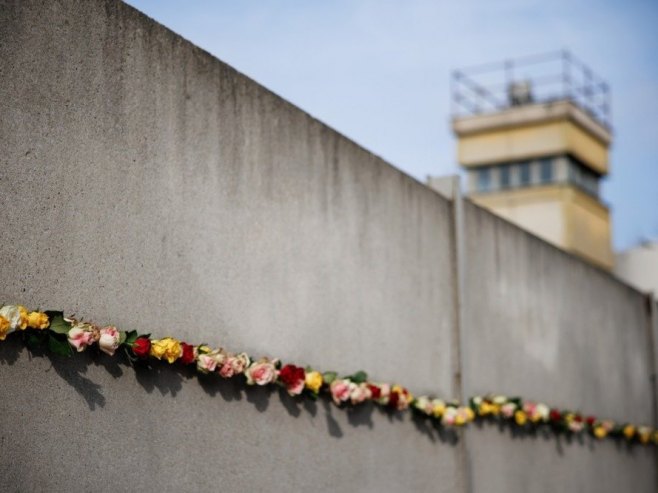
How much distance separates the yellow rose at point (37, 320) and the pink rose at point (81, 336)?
96 mm

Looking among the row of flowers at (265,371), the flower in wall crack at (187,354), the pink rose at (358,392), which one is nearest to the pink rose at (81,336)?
the row of flowers at (265,371)

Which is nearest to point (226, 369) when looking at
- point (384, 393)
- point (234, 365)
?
point (234, 365)

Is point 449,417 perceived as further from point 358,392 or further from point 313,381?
point 313,381

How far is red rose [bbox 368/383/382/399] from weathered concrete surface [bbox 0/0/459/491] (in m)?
0.12

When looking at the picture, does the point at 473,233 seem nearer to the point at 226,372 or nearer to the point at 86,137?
the point at 226,372

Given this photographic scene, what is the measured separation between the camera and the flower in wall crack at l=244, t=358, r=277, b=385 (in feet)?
12.8

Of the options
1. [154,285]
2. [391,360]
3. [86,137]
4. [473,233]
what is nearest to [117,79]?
[86,137]

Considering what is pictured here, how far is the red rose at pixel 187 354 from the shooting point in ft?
11.8

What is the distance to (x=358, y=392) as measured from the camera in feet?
15.0

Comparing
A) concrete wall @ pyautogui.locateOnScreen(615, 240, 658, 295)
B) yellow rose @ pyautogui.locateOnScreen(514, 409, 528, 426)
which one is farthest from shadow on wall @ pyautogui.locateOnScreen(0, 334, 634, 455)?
concrete wall @ pyautogui.locateOnScreen(615, 240, 658, 295)

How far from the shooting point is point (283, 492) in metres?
4.15

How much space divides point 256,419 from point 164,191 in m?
0.98

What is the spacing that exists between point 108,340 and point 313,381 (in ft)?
4.02

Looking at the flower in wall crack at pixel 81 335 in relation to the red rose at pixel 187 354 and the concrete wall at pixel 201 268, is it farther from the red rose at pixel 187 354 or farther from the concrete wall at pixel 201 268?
the red rose at pixel 187 354
